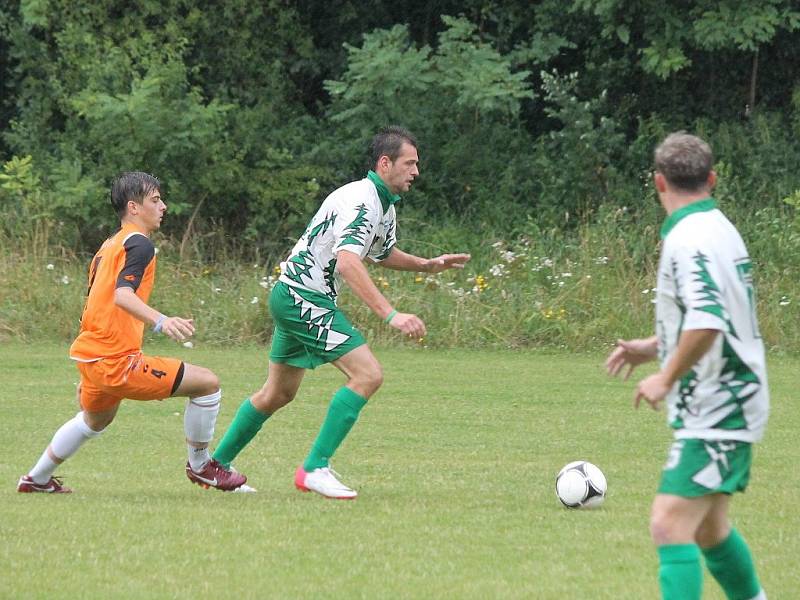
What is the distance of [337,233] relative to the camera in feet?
23.2

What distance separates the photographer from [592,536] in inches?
241

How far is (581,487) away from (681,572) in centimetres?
260

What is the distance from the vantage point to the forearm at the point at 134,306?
6426 millimetres

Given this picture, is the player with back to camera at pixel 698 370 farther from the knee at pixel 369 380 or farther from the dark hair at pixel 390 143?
the dark hair at pixel 390 143

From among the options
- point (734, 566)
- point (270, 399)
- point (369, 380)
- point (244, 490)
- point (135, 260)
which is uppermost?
point (135, 260)

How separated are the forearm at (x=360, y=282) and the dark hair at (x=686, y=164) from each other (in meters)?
2.65

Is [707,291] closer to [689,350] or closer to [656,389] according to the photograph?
[689,350]

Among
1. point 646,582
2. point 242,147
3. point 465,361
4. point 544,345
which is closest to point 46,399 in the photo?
point 465,361

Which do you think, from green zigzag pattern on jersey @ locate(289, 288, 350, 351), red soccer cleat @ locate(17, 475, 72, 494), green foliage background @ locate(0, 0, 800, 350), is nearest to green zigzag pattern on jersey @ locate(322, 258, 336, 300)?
green zigzag pattern on jersey @ locate(289, 288, 350, 351)

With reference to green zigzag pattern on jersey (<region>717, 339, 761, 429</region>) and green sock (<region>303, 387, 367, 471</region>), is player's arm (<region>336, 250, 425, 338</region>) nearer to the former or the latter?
green sock (<region>303, 387, 367, 471</region>)

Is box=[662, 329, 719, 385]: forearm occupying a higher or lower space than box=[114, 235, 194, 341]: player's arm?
higher

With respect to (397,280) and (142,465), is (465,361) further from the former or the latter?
(142,465)

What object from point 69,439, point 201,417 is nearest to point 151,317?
point 201,417

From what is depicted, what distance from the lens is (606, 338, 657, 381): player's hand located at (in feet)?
15.2
